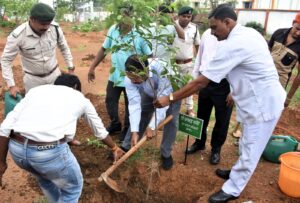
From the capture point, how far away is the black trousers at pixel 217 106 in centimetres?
347

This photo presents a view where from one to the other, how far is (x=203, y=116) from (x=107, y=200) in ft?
4.98

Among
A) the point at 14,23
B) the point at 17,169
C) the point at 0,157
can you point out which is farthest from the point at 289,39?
the point at 14,23

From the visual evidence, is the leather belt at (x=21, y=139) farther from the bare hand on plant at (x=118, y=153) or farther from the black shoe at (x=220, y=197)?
the black shoe at (x=220, y=197)

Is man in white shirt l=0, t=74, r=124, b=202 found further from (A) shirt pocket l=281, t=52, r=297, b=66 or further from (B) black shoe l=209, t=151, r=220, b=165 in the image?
(A) shirt pocket l=281, t=52, r=297, b=66

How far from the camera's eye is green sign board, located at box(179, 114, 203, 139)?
10.8 ft

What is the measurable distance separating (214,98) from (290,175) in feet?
3.65

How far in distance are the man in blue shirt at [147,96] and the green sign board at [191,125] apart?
8cm

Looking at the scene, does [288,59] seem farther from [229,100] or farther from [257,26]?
[257,26]

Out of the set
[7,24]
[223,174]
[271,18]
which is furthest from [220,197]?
[271,18]

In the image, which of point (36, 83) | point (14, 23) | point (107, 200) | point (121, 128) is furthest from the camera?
point (14, 23)

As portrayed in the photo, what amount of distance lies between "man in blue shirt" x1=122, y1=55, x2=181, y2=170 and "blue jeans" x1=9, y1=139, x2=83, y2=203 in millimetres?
832

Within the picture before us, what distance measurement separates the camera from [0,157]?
217cm

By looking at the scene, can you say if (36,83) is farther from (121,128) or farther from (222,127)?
(222,127)

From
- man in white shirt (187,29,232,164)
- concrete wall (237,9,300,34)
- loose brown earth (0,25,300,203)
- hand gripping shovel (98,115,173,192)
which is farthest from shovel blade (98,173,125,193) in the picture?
concrete wall (237,9,300,34)
